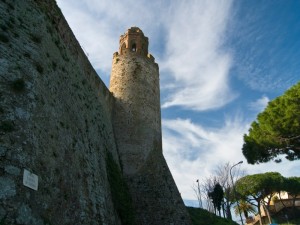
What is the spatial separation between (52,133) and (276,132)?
46.3 ft

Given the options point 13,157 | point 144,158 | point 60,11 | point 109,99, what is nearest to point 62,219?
point 13,157

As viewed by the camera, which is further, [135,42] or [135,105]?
[135,42]

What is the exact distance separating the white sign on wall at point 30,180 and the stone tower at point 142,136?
8.68m

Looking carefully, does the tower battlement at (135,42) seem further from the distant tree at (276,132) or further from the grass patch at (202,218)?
the grass patch at (202,218)

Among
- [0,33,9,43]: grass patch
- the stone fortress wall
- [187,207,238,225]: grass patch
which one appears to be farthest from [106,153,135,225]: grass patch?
[187,207,238,225]: grass patch

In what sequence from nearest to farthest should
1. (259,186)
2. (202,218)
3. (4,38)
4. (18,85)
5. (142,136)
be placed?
(18,85) → (4,38) → (142,136) → (202,218) → (259,186)

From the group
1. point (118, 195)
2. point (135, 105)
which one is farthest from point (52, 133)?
point (135, 105)

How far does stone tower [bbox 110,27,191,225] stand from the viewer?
14.7 m

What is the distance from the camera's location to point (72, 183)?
7.99 m

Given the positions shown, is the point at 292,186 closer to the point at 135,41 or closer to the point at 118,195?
the point at 135,41

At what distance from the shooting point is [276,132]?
18.0 meters

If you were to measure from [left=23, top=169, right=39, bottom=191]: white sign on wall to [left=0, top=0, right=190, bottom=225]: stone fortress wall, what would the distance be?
86mm

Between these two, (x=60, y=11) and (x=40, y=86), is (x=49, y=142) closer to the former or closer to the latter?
(x=40, y=86)

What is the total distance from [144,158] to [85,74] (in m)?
5.30
